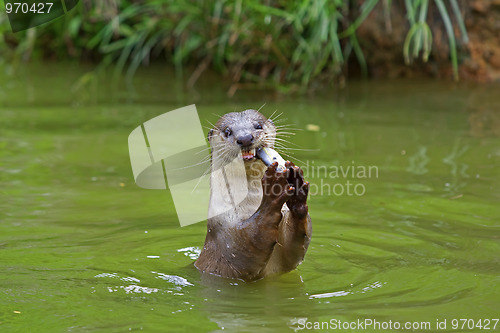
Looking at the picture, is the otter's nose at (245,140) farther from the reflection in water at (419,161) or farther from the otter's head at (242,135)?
the reflection in water at (419,161)

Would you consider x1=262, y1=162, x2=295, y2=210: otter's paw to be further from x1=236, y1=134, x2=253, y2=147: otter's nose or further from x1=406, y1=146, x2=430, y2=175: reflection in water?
x1=406, y1=146, x2=430, y2=175: reflection in water

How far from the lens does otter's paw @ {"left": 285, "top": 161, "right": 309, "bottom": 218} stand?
9.15 ft

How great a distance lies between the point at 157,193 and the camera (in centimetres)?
450

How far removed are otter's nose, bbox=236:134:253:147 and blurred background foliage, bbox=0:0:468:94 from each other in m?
3.42

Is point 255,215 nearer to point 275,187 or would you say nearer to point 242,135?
point 275,187

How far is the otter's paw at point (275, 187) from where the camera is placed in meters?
2.75

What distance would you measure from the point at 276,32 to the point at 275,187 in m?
4.25

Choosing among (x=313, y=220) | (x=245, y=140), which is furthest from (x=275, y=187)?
(x=313, y=220)

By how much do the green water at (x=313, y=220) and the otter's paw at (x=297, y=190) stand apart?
34cm

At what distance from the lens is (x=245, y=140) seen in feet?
9.54

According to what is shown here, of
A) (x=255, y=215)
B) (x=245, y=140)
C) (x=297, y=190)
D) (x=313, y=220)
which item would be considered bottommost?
(x=313, y=220)

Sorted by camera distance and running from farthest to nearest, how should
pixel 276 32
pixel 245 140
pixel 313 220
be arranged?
pixel 276 32 → pixel 313 220 → pixel 245 140

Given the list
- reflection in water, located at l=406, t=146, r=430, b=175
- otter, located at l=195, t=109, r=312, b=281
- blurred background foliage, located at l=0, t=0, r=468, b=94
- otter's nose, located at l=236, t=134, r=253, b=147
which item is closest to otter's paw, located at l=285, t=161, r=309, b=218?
otter, located at l=195, t=109, r=312, b=281

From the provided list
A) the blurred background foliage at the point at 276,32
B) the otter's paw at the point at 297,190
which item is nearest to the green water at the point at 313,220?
the otter's paw at the point at 297,190
